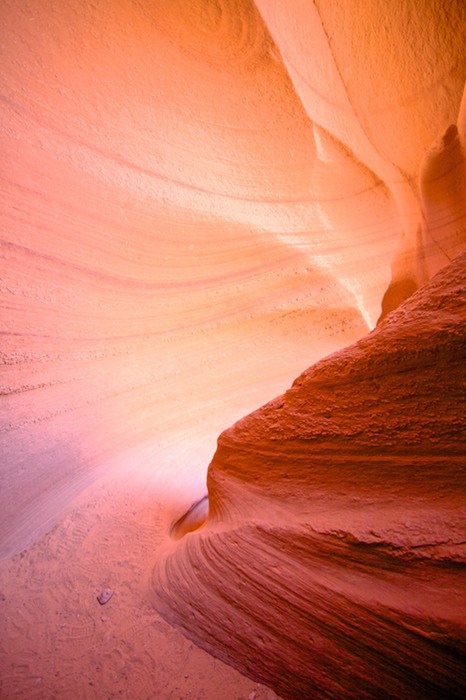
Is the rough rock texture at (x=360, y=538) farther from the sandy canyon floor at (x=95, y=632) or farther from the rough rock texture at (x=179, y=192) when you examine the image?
the rough rock texture at (x=179, y=192)

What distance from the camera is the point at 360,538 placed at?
0.90 meters

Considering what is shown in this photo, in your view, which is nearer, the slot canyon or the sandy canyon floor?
the slot canyon

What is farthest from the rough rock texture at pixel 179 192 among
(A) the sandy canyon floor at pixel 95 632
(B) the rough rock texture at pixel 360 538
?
(B) the rough rock texture at pixel 360 538

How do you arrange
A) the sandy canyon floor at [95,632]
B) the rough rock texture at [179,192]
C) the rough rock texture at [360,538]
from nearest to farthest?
the rough rock texture at [360,538] → the sandy canyon floor at [95,632] → the rough rock texture at [179,192]

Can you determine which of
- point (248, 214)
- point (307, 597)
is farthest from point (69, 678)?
point (248, 214)

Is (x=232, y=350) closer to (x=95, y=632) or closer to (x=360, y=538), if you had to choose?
(x=95, y=632)

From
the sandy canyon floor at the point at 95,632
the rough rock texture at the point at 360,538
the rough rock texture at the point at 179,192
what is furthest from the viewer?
the rough rock texture at the point at 179,192

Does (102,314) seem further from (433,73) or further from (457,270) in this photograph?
(433,73)

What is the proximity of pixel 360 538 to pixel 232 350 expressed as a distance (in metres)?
2.86

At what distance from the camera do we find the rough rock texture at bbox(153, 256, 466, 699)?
0.80 metres

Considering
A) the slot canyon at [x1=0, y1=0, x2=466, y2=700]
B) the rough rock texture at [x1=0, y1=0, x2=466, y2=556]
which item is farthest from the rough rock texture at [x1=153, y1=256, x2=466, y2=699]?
the rough rock texture at [x1=0, y1=0, x2=466, y2=556]

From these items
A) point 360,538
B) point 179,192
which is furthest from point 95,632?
point 179,192

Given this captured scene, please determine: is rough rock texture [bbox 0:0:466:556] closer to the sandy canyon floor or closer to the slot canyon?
the slot canyon

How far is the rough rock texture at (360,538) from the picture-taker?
80cm
